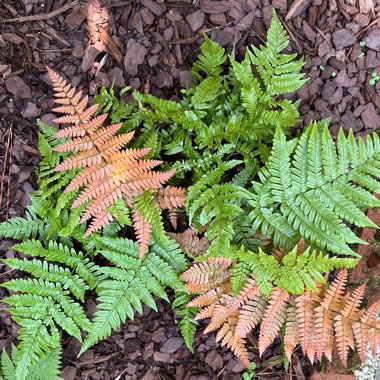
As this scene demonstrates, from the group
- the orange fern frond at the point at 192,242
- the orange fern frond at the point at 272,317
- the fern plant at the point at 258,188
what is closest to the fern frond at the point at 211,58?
the fern plant at the point at 258,188

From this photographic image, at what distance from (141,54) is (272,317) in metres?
2.67

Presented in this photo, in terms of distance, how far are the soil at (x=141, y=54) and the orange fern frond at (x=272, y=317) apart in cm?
107

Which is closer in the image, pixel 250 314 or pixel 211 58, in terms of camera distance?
pixel 250 314

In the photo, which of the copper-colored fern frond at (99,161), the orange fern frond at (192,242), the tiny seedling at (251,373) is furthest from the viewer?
the tiny seedling at (251,373)

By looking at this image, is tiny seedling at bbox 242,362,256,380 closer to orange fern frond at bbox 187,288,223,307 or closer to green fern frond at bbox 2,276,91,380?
orange fern frond at bbox 187,288,223,307

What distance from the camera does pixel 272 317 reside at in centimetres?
384

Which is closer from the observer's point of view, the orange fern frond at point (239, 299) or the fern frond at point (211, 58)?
the orange fern frond at point (239, 299)

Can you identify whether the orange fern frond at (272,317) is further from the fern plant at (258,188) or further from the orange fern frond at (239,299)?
the orange fern frond at (239,299)

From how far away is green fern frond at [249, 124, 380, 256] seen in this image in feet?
12.0

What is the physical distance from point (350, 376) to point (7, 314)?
3441 millimetres

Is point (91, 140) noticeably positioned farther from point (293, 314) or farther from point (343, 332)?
point (343, 332)

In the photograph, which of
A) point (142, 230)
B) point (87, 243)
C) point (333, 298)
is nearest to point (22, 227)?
point (87, 243)

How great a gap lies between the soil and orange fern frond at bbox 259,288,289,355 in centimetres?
107

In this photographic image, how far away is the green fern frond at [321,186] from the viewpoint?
3.66 metres
